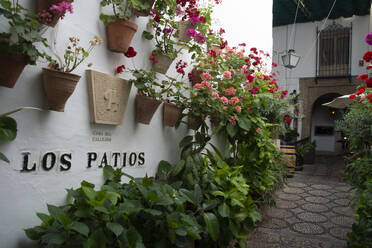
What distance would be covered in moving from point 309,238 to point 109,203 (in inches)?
102

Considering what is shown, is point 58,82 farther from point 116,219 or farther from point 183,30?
point 183,30

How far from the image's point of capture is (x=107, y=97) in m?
1.94

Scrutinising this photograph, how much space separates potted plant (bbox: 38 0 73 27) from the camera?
1421mm

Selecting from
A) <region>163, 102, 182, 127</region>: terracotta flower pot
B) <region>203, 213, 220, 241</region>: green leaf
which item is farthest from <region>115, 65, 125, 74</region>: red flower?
<region>203, 213, 220, 241</region>: green leaf

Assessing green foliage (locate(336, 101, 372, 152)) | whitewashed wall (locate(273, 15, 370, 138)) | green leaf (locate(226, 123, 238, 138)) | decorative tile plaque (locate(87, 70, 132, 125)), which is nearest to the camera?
decorative tile plaque (locate(87, 70, 132, 125))

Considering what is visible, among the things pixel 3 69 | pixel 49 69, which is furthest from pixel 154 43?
pixel 3 69

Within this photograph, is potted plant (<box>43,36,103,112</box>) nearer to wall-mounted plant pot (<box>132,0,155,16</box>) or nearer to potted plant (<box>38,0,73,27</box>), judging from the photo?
potted plant (<box>38,0,73,27</box>)

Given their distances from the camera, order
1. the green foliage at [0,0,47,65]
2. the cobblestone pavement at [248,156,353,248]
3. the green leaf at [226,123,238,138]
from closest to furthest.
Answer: the green foliage at [0,0,47,65] → the green leaf at [226,123,238,138] → the cobblestone pavement at [248,156,353,248]

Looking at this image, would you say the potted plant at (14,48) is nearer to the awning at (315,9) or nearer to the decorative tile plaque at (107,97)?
the decorative tile plaque at (107,97)

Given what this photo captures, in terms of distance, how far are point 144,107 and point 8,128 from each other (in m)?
1.01

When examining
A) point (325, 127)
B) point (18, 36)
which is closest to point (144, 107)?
point (18, 36)

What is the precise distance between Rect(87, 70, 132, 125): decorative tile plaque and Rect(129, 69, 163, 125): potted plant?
94mm

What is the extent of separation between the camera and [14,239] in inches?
56.6

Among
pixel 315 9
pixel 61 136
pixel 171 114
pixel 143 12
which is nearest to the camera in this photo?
pixel 61 136
